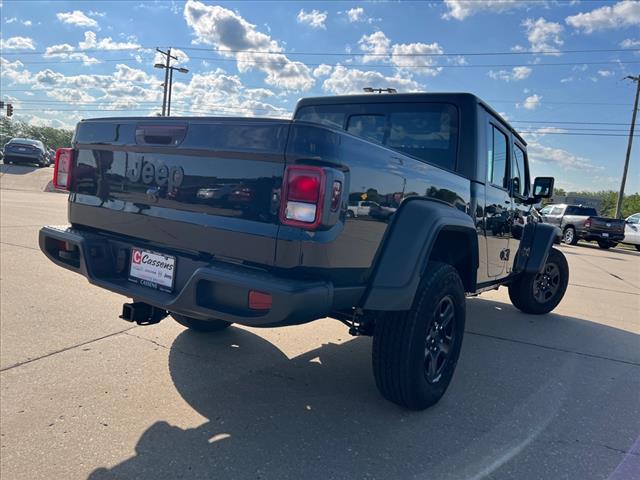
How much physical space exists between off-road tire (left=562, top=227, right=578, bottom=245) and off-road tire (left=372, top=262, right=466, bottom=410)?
20.3m

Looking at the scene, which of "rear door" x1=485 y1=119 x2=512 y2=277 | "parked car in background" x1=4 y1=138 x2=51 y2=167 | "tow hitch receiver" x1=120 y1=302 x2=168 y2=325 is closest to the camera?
"tow hitch receiver" x1=120 y1=302 x2=168 y2=325

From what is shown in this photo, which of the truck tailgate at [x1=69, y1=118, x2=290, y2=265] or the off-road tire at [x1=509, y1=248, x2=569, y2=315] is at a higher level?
the truck tailgate at [x1=69, y1=118, x2=290, y2=265]

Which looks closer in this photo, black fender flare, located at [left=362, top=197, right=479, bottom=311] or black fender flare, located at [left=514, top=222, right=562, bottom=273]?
black fender flare, located at [left=362, top=197, right=479, bottom=311]

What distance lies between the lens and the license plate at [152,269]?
261 cm

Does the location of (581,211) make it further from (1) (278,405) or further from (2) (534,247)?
(1) (278,405)

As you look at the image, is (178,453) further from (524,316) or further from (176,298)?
(524,316)

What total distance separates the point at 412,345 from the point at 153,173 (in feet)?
5.65

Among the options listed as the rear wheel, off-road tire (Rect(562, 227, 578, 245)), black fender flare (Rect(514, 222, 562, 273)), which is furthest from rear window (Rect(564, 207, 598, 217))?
the rear wheel

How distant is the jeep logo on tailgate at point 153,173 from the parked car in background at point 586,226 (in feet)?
60.8

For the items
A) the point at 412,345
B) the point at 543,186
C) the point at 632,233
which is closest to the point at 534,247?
the point at 543,186

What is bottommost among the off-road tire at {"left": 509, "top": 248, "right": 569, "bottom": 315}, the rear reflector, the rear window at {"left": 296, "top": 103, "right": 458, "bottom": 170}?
the off-road tire at {"left": 509, "top": 248, "right": 569, "bottom": 315}

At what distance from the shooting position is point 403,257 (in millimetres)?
2633

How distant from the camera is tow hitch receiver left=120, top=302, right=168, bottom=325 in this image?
2924 mm

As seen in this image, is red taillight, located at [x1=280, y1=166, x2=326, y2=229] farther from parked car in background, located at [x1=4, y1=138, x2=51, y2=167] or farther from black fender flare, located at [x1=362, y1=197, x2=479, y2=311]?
parked car in background, located at [x1=4, y1=138, x2=51, y2=167]
